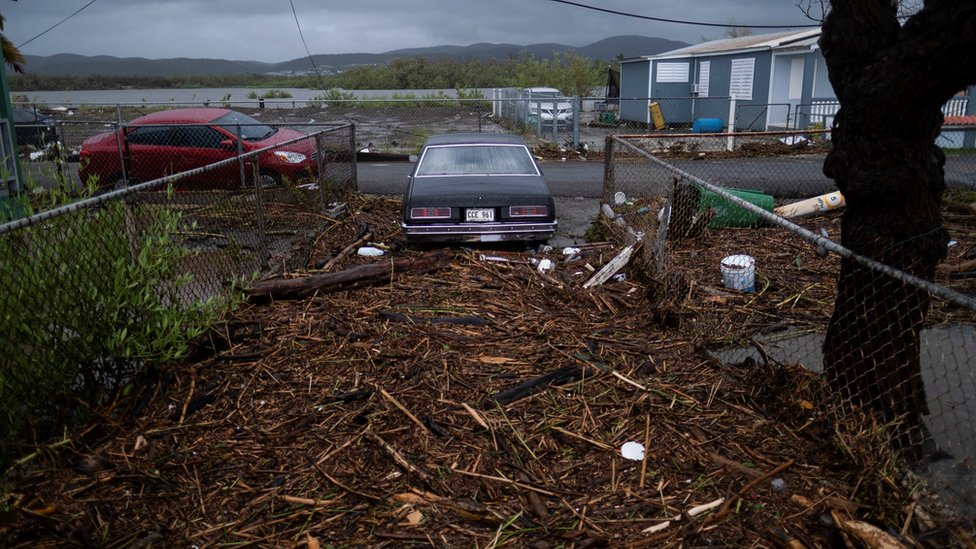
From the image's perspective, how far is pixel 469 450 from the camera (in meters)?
4.01

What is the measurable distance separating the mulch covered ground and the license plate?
9.03 feet

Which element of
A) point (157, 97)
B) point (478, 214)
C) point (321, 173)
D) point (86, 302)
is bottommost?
point (478, 214)

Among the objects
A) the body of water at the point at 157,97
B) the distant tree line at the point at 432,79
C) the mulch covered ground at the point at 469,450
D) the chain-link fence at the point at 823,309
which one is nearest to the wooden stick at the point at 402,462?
the mulch covered ground at the point at 469,450

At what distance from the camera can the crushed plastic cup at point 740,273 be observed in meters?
6.94

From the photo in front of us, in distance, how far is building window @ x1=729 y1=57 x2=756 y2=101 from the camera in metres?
26.6

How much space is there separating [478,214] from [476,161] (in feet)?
4.42

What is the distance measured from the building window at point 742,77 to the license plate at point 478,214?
20.8 meters

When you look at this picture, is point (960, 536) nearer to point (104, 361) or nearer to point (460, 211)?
point (104, 361)

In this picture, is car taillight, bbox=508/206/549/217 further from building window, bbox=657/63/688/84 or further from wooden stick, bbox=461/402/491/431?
building window, bbox=657/63/688/84

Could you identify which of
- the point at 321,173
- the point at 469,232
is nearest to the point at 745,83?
the point at 321,173

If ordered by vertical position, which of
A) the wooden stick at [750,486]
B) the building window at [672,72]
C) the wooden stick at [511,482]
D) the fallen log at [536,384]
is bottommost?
the wooden stick at [511,482]

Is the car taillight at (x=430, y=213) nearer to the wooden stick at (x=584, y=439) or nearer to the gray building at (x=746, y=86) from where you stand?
the wooden stick at (x=584, y=439)

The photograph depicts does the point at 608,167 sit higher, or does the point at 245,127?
the point at 245,127

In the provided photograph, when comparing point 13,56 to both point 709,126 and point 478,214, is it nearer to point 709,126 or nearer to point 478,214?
point 478,214
